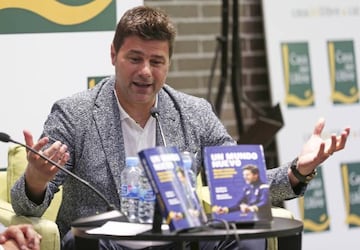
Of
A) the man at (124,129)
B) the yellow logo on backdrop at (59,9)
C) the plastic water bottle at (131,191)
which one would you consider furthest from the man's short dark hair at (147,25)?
the yellow logo on backdrop at (59,9)

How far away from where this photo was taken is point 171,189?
1.96 metres

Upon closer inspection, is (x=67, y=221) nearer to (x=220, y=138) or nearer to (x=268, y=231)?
(x=220, y=138)

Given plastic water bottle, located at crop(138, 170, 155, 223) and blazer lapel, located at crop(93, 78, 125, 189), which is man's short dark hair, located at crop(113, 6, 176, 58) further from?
plastic water bottle, located at crop(138, 170, 155, 223)

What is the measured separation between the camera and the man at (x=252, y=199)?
2074 millimetres

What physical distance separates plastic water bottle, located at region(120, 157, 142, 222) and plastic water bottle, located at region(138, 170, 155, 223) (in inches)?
0.7

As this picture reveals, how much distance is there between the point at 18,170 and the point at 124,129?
471 mm

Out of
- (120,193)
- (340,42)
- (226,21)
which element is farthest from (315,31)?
(120,193)

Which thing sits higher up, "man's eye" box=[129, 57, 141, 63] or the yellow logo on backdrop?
the yellow logo on backdrop

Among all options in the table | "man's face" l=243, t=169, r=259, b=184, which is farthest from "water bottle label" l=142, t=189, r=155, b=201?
"man's face" l=243, t=169, r=259, b=184

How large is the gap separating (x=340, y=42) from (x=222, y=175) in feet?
8.53

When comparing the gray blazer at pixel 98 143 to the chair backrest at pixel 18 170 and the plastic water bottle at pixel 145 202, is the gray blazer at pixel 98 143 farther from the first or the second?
the plastic water bottle at pixel 145 202

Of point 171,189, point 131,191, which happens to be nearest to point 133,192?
point 131,191

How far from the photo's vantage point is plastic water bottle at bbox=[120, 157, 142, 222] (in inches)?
89.4

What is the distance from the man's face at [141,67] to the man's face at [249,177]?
0.66 metres
